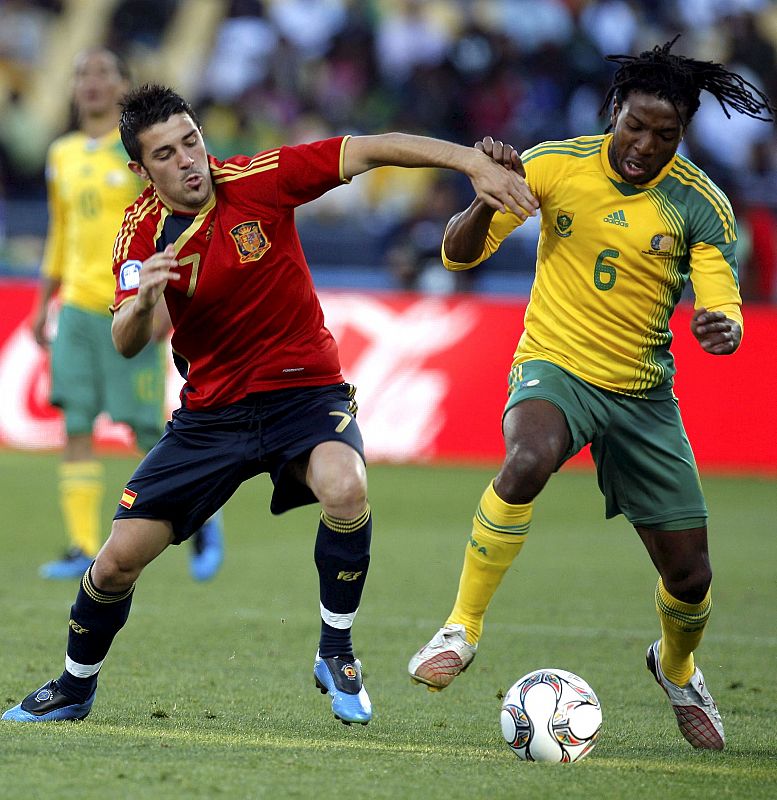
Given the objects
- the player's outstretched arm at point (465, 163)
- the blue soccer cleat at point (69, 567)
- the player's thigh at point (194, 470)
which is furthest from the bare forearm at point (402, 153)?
the blue soccer cleat at point (69, 567)

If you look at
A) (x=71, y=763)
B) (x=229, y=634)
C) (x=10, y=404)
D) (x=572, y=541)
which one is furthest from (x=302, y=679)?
(x=10, y=404)

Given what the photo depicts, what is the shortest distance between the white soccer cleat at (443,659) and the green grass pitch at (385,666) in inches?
8.0

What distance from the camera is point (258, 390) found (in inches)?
190

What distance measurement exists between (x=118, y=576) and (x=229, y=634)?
6.85 ft

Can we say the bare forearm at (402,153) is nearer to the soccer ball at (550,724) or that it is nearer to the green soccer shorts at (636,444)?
the green soccer shorts at (636,444)

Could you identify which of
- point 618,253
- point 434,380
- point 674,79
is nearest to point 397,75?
point 434,380

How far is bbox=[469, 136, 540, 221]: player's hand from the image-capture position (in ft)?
14.6

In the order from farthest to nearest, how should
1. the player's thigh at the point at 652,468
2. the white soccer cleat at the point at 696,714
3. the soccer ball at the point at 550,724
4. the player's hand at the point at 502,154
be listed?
the player's thigh at the point at 652,468 → the white soccer cleat at the point at 696,714 → the player's hand at the point at 502,154 → the soccer ball at the point at 550,724

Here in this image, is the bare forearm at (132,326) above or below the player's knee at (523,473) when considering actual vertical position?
above

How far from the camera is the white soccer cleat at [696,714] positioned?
4766mm

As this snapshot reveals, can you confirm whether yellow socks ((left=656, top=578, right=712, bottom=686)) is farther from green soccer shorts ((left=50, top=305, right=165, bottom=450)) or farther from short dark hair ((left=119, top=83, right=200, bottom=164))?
green soccer shorts ((left=50, top=305, right=165, bottom=450))

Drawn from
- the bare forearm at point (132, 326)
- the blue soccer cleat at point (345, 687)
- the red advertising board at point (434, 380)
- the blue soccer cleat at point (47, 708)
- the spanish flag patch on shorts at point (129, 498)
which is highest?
the bare forearm at point (132, 326)

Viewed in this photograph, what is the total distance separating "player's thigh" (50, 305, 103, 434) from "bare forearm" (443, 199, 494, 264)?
3898 millimetres

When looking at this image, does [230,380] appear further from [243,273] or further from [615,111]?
[615,111]
